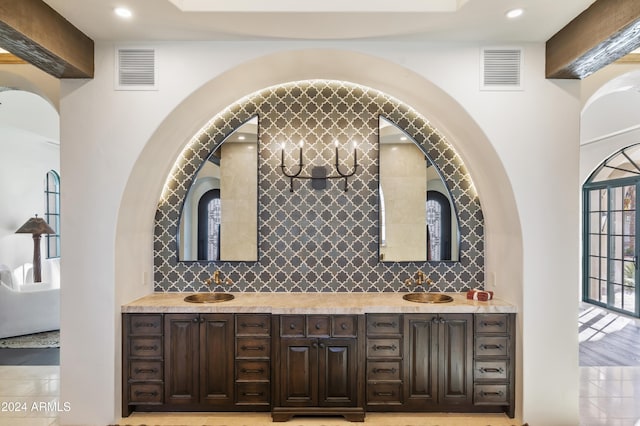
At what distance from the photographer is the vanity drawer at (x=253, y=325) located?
303cm

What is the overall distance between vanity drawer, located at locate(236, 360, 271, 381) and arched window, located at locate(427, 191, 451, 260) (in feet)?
5.84

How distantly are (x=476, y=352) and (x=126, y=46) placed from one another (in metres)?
3.69

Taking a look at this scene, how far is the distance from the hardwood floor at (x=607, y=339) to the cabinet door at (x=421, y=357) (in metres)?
2.37

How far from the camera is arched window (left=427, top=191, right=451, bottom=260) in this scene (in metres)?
3.59

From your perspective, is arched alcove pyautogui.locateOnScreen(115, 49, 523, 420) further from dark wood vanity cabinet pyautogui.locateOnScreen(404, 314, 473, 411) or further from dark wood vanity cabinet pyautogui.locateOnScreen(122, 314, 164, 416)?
dark wood vanity cabinet pyautogui.locateOnScreen(404, 314, 473, 411)


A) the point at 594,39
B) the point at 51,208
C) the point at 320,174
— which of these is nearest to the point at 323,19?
the point at 320,174

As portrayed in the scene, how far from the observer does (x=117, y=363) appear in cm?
298

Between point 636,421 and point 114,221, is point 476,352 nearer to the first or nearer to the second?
point 636,421

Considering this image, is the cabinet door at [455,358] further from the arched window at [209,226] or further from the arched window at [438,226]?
the arched window at [209,226]

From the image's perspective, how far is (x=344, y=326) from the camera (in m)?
3.00

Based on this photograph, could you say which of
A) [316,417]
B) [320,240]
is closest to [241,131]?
[320,240]

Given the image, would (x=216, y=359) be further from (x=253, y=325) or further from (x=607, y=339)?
(x=607, y=339)

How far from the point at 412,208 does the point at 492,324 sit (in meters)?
1.21

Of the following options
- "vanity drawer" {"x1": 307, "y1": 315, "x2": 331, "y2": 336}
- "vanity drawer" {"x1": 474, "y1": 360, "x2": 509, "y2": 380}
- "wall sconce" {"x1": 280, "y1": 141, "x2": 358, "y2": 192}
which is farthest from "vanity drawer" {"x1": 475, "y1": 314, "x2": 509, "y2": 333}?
"wall sconce" {"x1": 280, "y1": 141, "x2": 358, "y2": 192}
